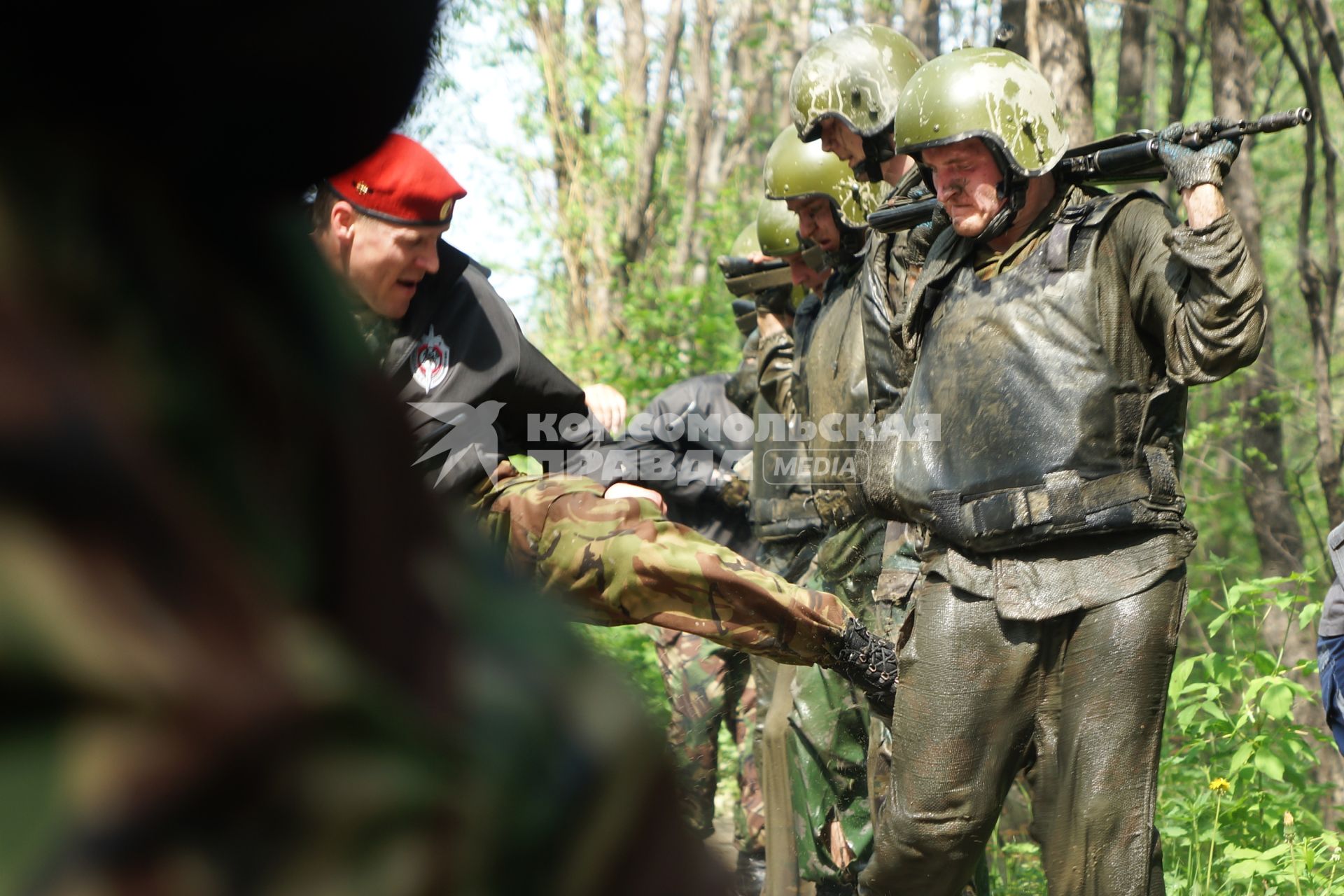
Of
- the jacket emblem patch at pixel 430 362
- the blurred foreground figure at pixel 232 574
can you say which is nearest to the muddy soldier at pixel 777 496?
the jacket emblem patch at pixel 430 362

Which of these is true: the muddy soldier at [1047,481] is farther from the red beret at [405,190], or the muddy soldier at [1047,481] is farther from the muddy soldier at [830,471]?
the red beret at [405,190]

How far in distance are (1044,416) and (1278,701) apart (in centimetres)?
115

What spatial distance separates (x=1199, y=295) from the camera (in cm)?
387

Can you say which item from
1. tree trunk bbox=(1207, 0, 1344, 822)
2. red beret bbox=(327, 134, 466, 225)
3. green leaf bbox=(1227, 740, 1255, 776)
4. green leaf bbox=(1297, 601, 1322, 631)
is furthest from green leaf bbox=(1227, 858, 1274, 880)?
tree trunk bbox=(1207, 0, 1344, 822)

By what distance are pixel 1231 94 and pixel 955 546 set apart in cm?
724

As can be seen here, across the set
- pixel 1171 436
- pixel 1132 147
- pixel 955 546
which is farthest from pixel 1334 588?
pixel 1132 147

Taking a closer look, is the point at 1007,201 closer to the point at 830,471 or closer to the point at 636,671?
the point at 830,471

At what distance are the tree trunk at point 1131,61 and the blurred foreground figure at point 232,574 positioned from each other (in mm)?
12420

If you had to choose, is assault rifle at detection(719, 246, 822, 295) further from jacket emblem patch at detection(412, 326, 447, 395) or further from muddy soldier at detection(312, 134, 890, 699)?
jacket emblem patch at detection(412, 326, 447, 395)

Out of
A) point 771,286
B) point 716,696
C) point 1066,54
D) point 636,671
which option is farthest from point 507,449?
point 1066,54

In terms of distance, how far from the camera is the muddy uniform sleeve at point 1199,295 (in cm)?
380

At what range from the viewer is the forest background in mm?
4883

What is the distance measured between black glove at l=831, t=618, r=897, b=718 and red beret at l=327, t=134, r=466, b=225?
57.2 inches

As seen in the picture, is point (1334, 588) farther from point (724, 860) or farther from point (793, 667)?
point (724, 860)
